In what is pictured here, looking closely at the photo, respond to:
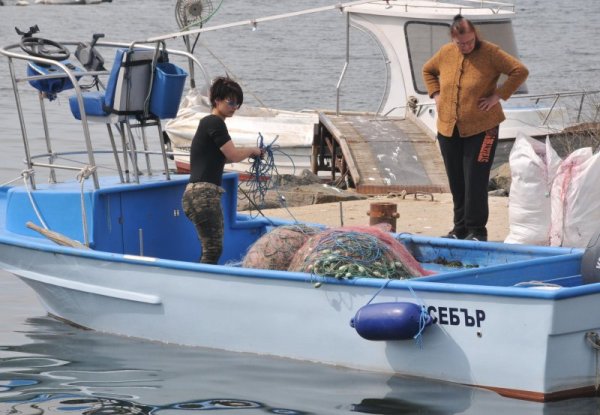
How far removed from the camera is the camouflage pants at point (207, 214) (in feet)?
27.0

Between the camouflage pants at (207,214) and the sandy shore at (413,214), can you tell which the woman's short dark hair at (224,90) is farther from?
the sandy shore at (413,214)

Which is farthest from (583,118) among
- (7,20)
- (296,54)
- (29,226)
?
(7,20)

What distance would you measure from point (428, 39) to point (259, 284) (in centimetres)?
1018

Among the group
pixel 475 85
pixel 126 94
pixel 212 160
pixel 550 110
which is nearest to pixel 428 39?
pixel 550 110

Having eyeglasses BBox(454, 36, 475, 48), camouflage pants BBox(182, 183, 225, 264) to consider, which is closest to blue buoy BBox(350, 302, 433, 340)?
camouflage pants BBox(182, 183, 225, 264)

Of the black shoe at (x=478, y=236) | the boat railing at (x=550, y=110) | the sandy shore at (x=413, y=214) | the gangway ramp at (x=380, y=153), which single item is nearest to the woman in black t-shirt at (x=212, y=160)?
the black shoe at (x=478, y=236)

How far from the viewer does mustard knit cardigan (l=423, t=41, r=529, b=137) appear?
8.85 m

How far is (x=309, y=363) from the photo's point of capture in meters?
7.58

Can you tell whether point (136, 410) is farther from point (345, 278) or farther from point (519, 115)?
point (519, 115)

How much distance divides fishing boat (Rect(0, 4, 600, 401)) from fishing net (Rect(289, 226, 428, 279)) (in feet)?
0.06

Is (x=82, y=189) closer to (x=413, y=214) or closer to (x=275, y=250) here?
(x=275, y=250)

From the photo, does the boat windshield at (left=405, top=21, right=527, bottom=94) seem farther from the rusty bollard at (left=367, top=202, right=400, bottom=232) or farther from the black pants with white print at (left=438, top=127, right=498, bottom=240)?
the black pants with white print at (left=438, top=127, right=498, bottom=240)

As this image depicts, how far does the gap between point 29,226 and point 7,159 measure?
1073cm

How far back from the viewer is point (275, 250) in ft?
26.1
